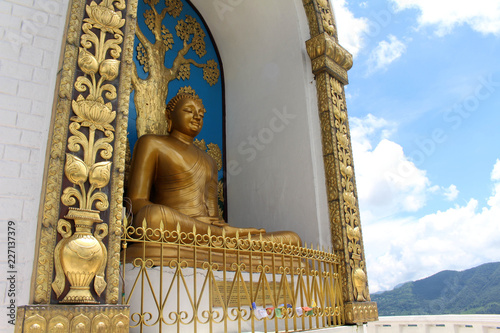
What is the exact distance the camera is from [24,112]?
2.54m

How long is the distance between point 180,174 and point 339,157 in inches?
69.6

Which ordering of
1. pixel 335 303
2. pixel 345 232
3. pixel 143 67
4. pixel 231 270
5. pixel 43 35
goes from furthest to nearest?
pixel 143 67, pixel 345 232, pixel 335 303, pixel 231 270, pixel 43 35

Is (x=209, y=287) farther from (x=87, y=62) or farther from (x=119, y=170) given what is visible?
(x=87, y=62)

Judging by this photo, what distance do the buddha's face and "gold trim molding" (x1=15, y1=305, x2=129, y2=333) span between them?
2665 millimetres

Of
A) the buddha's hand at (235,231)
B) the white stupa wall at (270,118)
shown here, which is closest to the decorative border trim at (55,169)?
the buddha's hand at (235,231)

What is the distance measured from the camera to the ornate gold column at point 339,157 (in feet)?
14.5

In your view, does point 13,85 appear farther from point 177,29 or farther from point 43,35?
point 177,29

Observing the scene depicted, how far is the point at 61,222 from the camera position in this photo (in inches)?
90.9

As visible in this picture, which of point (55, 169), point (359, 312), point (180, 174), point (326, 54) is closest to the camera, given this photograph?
point (55, 169)

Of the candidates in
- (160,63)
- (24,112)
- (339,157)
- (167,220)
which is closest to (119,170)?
(24,112)

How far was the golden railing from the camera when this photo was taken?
2.77 meters

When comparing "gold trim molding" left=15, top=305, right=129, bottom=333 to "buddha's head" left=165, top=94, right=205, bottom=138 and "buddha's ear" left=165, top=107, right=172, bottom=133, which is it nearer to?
"buddha's head" left=165, top=94, right=205, bottom=138

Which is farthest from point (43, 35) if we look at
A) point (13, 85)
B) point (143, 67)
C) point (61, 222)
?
point (143, 67)

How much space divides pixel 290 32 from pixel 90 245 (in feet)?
12.9
